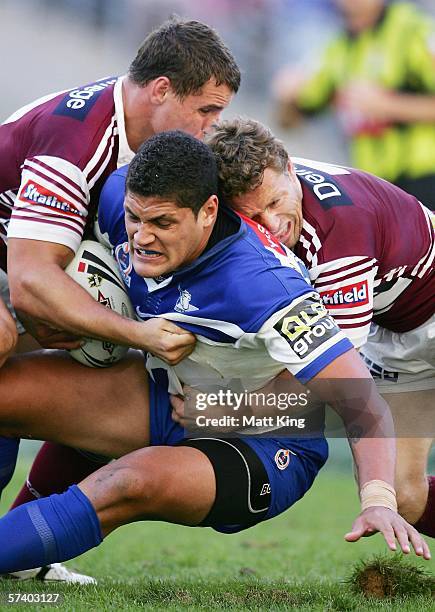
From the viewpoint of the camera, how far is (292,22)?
12070mm

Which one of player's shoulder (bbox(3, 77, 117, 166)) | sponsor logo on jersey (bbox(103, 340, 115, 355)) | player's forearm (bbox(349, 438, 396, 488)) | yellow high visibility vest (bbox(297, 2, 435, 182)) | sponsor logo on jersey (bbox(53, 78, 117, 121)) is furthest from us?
yellow high visibility vest (bbox(297, 2, 435, 182))

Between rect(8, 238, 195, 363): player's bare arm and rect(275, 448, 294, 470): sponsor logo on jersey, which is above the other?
rect(8, 238, 195, 363): player's bare arm

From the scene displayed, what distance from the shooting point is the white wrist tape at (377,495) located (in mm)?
3684

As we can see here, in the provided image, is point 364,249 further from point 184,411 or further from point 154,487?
point 154,487

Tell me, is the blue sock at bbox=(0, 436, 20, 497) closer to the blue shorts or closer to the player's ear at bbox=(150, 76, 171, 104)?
the blue shorts

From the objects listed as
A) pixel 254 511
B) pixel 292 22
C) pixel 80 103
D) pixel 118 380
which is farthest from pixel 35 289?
pixel 292 22

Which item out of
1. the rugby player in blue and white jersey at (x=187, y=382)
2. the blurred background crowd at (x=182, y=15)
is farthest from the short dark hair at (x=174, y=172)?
the blurred background crowd at (x=182, y=15)

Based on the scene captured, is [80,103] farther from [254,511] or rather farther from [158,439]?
[254,511]

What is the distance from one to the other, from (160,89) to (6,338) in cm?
133

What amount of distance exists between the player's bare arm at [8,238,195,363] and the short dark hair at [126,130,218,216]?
1.59 ft

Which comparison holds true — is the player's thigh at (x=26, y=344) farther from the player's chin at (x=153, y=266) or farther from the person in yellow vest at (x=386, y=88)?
the person in yellow vest at (x=386, y=88)

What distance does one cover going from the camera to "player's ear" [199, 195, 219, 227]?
4.08 m

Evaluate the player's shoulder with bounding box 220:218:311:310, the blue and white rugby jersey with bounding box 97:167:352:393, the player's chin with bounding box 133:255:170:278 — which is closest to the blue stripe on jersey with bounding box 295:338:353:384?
the blue and white rugby jersey with bounding box 97:167:352:393

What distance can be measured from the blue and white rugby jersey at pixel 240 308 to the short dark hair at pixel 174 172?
0.69ft
